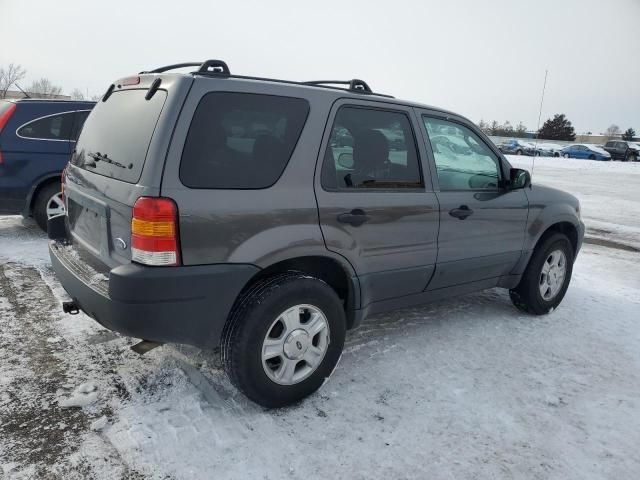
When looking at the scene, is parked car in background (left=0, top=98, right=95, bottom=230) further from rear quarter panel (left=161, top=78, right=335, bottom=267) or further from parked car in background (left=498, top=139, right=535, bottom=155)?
parked car in background (left=498, top=139, right=535, bottom=155)

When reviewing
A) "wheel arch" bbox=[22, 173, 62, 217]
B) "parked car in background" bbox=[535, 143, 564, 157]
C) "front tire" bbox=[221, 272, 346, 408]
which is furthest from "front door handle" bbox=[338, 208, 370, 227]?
"parked car in background" bbox=[535, 143, 564, 157]

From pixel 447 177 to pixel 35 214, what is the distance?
16.6 feet

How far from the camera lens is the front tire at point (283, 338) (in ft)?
8.55

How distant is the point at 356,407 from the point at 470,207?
1.72 meters

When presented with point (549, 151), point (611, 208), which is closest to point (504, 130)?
point (549, 151)

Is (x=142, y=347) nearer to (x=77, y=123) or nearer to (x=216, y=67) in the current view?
(x=216, y=67)

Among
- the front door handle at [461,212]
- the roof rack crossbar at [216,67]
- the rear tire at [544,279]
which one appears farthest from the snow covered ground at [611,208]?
the roof rack crossbar at [216,67]

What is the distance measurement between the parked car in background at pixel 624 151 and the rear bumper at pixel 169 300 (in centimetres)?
4331

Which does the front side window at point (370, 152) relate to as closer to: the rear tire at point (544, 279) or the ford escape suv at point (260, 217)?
the ford escape suv at point (260, 217)

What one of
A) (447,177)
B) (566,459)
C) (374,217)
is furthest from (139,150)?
(566,459)

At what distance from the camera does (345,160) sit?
2982mm

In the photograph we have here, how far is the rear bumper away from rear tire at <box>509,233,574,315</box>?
2.82 meters

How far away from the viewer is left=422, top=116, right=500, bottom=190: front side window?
3.53 meters

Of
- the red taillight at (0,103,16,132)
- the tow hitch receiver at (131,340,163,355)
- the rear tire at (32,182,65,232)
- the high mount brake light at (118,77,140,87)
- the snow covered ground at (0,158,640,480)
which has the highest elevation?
the high mount brake light at (118,77,140,87)
